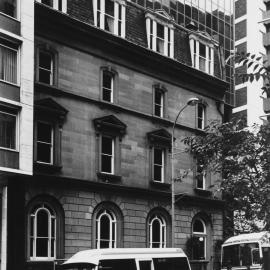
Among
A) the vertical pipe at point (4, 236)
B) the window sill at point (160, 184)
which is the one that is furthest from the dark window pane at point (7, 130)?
the window sill at point (160, 184)

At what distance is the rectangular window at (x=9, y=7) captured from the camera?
30.0m

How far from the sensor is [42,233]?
33344 millimetres

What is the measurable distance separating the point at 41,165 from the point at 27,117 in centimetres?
372

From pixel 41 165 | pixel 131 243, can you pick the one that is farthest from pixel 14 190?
pixel 131 243

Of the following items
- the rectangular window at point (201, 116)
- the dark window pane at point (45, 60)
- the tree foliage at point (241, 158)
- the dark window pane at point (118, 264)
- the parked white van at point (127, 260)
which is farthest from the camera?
the rectangular window at point (201, 116)

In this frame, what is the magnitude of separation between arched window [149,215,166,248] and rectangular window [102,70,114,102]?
813cm

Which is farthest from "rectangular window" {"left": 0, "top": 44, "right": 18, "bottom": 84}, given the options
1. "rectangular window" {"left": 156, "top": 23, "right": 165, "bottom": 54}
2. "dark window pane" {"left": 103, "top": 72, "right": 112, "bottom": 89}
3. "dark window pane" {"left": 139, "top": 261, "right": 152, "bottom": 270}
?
"rectangular window" {"left": 156, "top": 23, "right": 165, "bottom": 54}

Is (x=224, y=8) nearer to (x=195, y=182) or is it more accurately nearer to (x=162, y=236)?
(x=195, y=182)

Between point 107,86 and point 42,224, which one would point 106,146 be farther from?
point 42,224

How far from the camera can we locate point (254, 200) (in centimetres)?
2105

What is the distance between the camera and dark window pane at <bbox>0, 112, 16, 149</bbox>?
29.0 m

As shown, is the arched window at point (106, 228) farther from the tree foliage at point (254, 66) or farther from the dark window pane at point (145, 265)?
the tree foliage at point (254, 66)

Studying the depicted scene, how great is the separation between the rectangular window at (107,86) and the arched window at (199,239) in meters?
11.0

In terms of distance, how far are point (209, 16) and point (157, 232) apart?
25245mm
